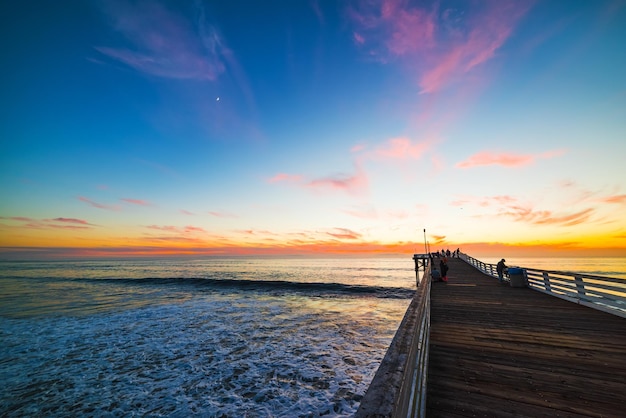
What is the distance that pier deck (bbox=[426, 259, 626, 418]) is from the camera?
345 cm

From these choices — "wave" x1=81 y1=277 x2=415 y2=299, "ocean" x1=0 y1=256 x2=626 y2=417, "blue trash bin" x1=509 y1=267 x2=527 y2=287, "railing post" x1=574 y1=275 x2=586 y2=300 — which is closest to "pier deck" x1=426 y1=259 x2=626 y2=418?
"railing post" x1=574 y1=275 x2=586 y2=300

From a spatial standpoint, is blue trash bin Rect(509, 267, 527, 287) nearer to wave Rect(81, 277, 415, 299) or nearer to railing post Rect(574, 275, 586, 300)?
railing post Rect(574, 275, 586, 300)

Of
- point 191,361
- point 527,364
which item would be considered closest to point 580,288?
point 527,364

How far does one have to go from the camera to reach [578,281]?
31.7ft

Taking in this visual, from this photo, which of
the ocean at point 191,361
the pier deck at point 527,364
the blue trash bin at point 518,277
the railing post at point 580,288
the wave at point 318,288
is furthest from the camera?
the wave at point 318,288

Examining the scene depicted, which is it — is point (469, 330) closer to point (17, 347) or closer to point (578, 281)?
point (578, 281)

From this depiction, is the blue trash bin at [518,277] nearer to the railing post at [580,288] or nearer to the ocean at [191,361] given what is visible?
the railing post at [580,288]

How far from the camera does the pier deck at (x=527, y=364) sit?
3.45 meters

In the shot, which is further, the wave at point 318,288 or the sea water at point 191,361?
the wave at point 318,288

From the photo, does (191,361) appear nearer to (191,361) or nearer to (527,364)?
(191,361)

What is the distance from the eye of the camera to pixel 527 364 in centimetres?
471

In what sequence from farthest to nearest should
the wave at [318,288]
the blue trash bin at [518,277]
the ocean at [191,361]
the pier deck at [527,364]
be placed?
the wave at [318,288]
the blue trash bin at [518,277]
the ocean at [191,361]
the pier deck at [527,364]

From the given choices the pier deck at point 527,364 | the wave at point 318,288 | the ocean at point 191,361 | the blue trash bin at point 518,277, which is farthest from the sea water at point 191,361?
the wave at point 318,288

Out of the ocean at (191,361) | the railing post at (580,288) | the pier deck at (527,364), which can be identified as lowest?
the ocean at (191,361)
